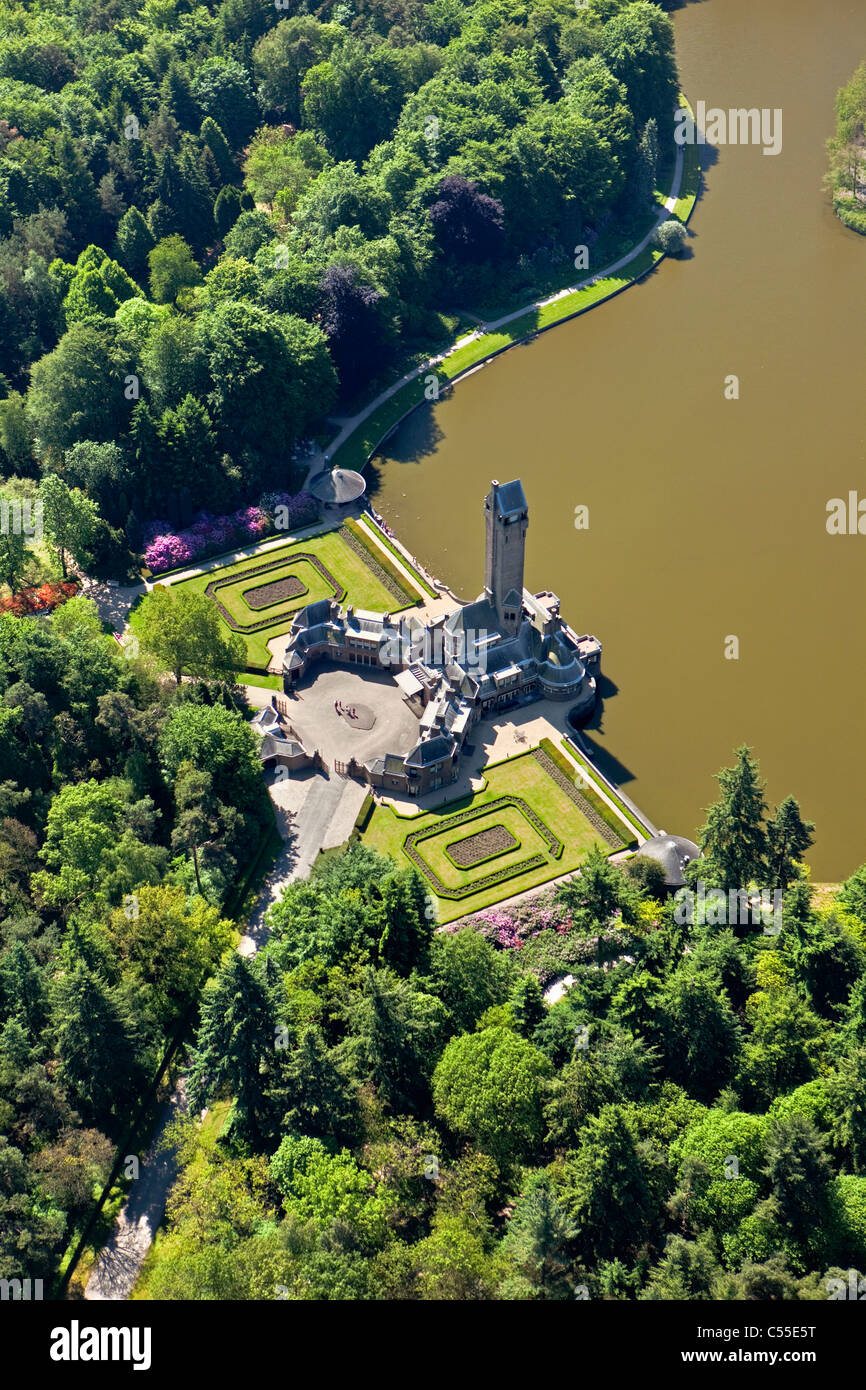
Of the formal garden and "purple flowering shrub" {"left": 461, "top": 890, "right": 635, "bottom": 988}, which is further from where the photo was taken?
the formal garden

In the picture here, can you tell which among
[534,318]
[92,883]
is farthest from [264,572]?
[534,318]

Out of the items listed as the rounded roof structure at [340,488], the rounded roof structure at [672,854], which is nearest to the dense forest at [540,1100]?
the rounded roof structure at [672,854]

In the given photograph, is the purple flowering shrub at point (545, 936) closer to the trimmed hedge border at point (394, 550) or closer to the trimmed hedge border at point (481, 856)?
the trimmed hedge border at point (481, 856)

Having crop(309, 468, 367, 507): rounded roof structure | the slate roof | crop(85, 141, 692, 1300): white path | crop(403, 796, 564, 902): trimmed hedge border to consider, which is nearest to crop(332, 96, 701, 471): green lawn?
crop(85, 141, 692, 1300): white path

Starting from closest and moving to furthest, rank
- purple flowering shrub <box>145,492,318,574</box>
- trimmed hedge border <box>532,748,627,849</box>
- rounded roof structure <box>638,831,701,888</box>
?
rounded roof structure <box>638,831,701,888</box> → trimmed hedge border <box>532,748,627,849</box> → purple flowering shrub <box>145,492,318,574</box>

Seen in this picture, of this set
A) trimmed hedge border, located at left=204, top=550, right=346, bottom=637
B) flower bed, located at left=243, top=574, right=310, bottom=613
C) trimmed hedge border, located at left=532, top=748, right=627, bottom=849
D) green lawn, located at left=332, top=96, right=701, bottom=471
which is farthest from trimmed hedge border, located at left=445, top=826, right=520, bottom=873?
green lawn, located at left=332, top=96, right=701, bottom=471

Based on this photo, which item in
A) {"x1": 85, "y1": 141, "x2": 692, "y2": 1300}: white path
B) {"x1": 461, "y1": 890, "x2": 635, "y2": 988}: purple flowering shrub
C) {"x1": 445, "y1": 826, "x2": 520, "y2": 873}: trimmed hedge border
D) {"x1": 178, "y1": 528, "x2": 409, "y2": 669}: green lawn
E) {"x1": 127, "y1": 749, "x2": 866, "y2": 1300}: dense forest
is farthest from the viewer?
{"x1": 178, "y1": 528, "x2": 409, "y2": 669}: green lawn

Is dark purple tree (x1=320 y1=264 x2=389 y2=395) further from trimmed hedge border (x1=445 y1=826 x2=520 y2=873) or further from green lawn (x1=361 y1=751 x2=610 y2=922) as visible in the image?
trimmed hedge border (x1=445 y1=826 x2=520 y2=873)

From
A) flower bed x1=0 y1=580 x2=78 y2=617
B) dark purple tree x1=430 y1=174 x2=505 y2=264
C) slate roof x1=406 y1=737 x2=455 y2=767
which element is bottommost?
slate roof x1=406 y1=737 x2=455 y2=767

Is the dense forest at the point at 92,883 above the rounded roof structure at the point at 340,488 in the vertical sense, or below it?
below

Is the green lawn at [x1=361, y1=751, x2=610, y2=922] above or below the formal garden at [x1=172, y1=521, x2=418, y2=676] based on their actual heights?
below
